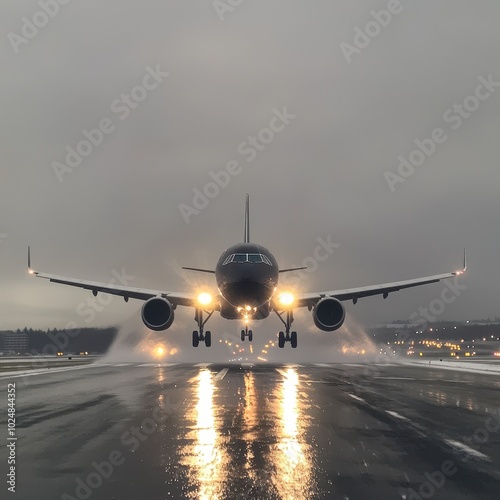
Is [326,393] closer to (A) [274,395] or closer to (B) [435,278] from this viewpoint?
(A) [274,395]

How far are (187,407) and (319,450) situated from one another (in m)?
7.95

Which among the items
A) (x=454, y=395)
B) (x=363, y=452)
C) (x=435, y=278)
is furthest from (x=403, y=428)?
(x=435, y=278)

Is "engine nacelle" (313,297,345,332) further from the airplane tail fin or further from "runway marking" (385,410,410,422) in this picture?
"runway marking" (385,410,410,422)

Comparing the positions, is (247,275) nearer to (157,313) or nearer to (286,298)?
(157,313)

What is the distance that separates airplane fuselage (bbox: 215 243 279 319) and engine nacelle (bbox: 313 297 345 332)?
4.78 meters

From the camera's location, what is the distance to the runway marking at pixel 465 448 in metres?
10.9

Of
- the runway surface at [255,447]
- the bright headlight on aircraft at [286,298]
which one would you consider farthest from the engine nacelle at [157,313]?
the runway surface at [255,447]

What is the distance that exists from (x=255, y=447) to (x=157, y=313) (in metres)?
27.0

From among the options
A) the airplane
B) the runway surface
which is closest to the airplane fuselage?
the airplane

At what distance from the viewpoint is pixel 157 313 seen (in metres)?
37.6

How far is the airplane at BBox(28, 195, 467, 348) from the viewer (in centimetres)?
3353

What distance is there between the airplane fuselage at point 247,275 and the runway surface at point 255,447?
1165cm

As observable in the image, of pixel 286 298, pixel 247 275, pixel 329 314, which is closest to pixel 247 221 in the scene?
pixel 286 298

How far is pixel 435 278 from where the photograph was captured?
43312 millimetres
